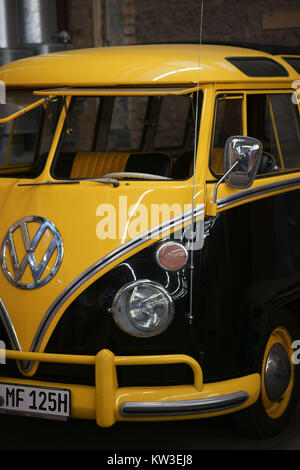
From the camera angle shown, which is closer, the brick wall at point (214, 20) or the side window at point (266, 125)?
the side window at point (266, 125)

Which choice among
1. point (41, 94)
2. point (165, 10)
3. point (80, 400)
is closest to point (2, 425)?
point (80, 400)

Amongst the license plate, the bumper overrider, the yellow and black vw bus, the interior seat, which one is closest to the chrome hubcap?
the yellow and black vw bus

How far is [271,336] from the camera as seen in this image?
15.8ft

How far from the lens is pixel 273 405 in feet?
16.0

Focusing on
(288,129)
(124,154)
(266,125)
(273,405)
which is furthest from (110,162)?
(273,405)

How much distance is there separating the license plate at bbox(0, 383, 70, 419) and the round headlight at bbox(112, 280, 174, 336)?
1.47ft

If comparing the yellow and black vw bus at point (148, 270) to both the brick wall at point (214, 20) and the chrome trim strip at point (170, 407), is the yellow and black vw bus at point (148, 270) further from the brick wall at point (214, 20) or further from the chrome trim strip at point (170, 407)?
the brick wall at point (214, 20)

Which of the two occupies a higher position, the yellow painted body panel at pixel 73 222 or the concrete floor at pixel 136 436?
the yellow painted body panel at pixel 73 222

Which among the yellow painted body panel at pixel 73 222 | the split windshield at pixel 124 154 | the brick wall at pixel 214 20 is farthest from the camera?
the brick wall at pixel 214 20

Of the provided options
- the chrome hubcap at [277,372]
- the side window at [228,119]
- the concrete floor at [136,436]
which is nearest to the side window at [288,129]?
the side window at [228,119]

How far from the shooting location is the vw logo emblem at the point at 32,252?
4434 millimetres

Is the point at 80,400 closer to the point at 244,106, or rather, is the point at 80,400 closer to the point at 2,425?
the point at 2,425

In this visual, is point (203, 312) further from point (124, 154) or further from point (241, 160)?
point (124, 154)

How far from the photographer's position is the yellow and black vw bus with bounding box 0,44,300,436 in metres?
4.30
